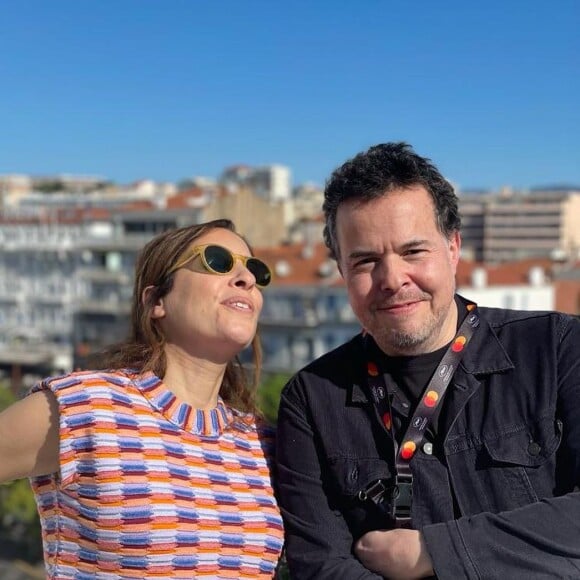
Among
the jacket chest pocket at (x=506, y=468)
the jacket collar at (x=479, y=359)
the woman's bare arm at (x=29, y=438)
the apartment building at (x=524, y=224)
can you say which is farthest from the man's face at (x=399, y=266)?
the apartment building at (x=524, y=224)

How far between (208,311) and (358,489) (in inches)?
33.3

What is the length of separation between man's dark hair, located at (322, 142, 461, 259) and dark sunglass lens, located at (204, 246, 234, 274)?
1.79ft

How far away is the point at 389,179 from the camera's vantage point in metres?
2.89

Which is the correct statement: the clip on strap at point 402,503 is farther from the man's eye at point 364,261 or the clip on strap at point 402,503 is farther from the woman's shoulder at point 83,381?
the woman's shoulder at point 83,381

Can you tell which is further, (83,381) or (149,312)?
(149,312)

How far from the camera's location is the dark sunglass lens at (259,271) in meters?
3.48

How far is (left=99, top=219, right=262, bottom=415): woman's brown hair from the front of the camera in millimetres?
3377

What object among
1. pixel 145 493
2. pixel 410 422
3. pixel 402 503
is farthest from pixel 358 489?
pixel 145 493

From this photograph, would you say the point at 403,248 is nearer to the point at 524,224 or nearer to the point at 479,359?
the point at 479,359

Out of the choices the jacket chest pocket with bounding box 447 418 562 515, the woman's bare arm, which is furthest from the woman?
the jacket chest pocket with bounding box 447 418 562 515

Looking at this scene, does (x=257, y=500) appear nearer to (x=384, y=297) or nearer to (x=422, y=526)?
(x=422, y=526)

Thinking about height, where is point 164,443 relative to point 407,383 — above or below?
below

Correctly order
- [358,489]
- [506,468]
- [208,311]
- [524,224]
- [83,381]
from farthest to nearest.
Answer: [524,224] < [208,311] < [83,381] < [358,489] < [506,468]

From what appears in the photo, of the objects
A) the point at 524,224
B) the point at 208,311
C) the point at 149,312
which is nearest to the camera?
the point at 208,311
